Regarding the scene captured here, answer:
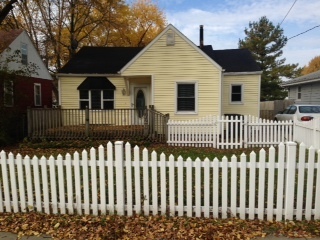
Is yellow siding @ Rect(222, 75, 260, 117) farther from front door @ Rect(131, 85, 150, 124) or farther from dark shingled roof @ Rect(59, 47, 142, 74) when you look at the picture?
dark shingled roof @ Rect(59, 47, 142, 74)

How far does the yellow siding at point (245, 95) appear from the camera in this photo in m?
17.5

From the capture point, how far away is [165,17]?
34094 mm

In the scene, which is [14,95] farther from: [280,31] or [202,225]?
[280,31]

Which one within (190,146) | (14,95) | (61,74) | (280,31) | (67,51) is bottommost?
(190,146)

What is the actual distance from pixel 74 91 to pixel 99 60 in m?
2.77

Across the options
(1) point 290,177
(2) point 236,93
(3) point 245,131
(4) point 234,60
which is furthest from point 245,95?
(1) point 290,177

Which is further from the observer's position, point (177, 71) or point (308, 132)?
point (177, 71)

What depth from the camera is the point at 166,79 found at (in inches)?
536

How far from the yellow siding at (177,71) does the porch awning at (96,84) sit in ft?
7.22

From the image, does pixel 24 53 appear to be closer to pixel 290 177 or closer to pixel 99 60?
pixel 99 60

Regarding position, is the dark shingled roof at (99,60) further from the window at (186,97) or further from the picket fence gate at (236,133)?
the picket fence gate at (236,133)

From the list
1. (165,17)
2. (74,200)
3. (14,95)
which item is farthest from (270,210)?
(165,17)

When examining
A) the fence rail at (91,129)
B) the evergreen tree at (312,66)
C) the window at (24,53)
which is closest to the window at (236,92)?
the fence rail at (91,129)

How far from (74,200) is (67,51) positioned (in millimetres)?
29414
